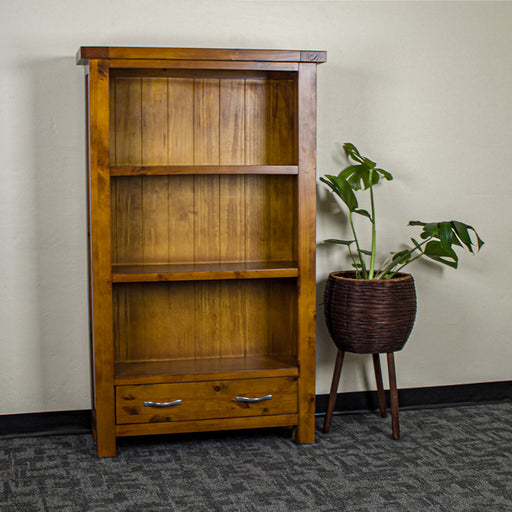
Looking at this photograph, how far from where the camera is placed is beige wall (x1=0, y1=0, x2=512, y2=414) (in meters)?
2.86

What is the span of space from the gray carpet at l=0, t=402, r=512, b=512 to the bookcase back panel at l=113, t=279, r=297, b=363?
0.37 m

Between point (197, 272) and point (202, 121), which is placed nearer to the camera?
point (197, 272)

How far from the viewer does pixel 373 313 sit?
2.76 metres

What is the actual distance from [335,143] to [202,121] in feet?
2.04

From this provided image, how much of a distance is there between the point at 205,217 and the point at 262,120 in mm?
486

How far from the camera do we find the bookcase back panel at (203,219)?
2908mm

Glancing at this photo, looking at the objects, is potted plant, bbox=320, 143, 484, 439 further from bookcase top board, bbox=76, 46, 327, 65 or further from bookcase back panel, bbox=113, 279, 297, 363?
bookcase top board, bbox=76, 46, 327, 65

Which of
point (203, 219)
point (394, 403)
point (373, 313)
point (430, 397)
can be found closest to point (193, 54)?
point (203, 219)

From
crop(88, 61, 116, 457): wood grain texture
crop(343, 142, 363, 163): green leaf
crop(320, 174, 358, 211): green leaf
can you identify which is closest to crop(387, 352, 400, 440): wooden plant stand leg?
crop(320, 174, 358, 211): green leaf

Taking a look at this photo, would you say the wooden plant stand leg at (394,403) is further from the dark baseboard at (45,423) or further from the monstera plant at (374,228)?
the dark baseboard at (45,423)

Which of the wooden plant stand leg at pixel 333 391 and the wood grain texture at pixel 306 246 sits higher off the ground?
the wood grain texture at pixel 306 246

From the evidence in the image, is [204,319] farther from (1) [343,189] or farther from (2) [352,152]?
(2) [352,152]

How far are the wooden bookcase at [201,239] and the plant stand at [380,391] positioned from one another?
6.3 inches

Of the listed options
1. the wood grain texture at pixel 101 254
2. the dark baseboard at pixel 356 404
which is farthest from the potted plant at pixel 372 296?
the wood grain texture at pixel 101 254
